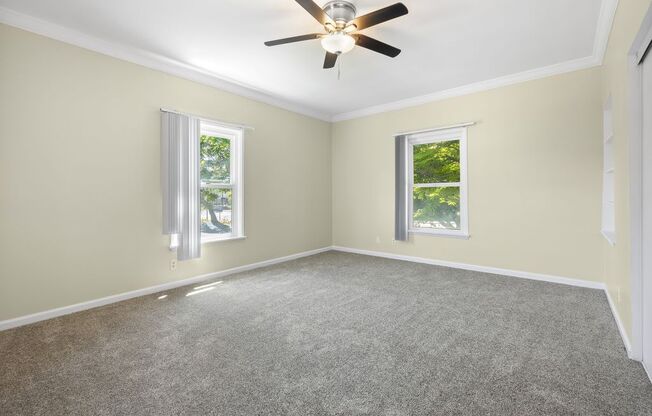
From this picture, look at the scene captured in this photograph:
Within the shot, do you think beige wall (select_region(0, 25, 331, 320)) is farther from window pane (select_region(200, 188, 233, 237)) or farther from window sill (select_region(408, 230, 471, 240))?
window sill (select_region(408, 230, 471, 240))

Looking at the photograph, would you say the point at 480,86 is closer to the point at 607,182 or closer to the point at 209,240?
the point at 607,182

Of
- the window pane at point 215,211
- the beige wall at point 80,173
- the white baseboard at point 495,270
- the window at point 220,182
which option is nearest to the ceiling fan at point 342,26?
the beige wall at point 80,173

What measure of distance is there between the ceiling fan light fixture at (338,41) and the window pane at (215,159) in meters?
2.13

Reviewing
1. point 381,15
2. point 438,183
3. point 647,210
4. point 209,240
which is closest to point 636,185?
point 647,210

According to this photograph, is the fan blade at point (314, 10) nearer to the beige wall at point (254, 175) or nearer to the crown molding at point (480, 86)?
the beige wall at point (254, 175)

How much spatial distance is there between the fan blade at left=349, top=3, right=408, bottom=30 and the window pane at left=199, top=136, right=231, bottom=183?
2.47m

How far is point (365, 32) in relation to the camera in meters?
2.99

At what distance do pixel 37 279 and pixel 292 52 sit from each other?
10.7ft

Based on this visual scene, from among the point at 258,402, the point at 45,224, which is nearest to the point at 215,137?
the point at 45,224

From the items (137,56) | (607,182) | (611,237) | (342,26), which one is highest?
(137,56)

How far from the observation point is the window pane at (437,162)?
462 centimetres

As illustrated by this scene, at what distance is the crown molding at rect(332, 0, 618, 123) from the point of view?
2642 mm

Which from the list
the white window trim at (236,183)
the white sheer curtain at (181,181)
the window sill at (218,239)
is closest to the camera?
the white sheer curtain at (181,181)

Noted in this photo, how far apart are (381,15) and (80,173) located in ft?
9.99
